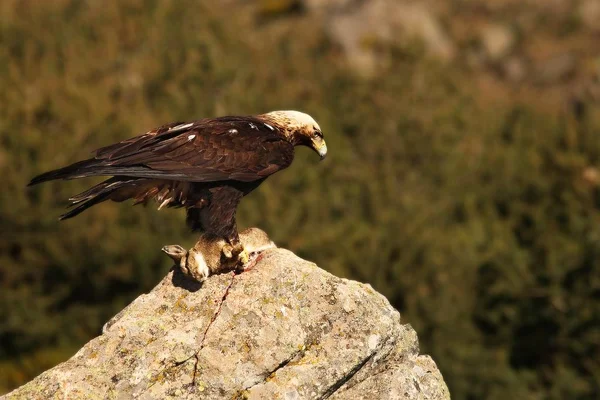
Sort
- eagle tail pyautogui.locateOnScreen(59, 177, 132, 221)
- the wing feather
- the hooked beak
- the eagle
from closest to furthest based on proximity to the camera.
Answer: eagle tail pyautogui.locateOnScreen(59, 177, 132, 221) < the eagle < the wing feather < the hooked beak

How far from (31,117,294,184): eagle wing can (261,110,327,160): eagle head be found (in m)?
0.21

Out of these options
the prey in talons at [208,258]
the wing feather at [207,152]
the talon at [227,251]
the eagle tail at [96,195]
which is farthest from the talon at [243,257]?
the eagle tail at [96,195]

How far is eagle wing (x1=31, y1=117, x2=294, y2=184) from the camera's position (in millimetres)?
8172

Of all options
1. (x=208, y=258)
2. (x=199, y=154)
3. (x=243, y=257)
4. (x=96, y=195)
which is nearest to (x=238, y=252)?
(x=243, y=257)

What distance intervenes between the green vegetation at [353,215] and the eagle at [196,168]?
13004mm

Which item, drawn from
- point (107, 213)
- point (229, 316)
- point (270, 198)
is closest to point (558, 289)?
point (270, 198)

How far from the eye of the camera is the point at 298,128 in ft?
31.8

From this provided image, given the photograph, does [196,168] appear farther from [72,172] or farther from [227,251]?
[72,172]

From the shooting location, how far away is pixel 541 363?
2714 cm

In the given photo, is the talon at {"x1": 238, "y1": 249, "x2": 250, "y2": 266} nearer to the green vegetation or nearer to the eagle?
the eagle

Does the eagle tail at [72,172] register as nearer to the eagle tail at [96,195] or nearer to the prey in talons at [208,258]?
the eagle tail at [96,195]

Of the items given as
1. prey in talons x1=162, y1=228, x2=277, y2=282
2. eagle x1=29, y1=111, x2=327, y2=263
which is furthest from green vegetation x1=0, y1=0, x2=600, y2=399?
prey in talons x1=162, y1=228, x2=277, y2=282

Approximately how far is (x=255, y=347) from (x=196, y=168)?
171 cm

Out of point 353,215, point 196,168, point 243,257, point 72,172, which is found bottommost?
point 353,215
